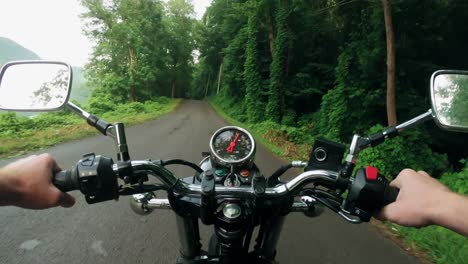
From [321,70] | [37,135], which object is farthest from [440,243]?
[321,70]

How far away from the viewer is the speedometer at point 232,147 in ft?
→ 5.71

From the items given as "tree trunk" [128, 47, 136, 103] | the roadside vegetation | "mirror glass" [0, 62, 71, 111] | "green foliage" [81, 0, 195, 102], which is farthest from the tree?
"mirror glass" [0, 62, 71, 111]

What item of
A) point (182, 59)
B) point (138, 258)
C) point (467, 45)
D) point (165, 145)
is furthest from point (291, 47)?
point (182, 59)

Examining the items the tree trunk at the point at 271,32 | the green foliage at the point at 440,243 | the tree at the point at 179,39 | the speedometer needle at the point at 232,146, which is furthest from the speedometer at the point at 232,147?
the tree at the point at 179,39

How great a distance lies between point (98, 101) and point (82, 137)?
15205mm

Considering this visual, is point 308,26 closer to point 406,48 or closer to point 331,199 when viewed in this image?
point 406,48

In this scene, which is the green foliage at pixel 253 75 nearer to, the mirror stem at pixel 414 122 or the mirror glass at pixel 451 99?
the mirror glass at pixel 451 99

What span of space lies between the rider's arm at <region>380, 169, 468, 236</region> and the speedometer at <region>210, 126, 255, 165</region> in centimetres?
79

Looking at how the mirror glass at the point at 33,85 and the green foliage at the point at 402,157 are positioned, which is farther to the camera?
the green foliage at the point at 402,157

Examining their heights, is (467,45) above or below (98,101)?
above

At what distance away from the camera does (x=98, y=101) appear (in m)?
25.3

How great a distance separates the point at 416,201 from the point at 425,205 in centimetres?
3

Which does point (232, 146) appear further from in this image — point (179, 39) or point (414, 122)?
point (179, 39)

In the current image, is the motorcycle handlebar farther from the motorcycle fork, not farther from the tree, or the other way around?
the tree
